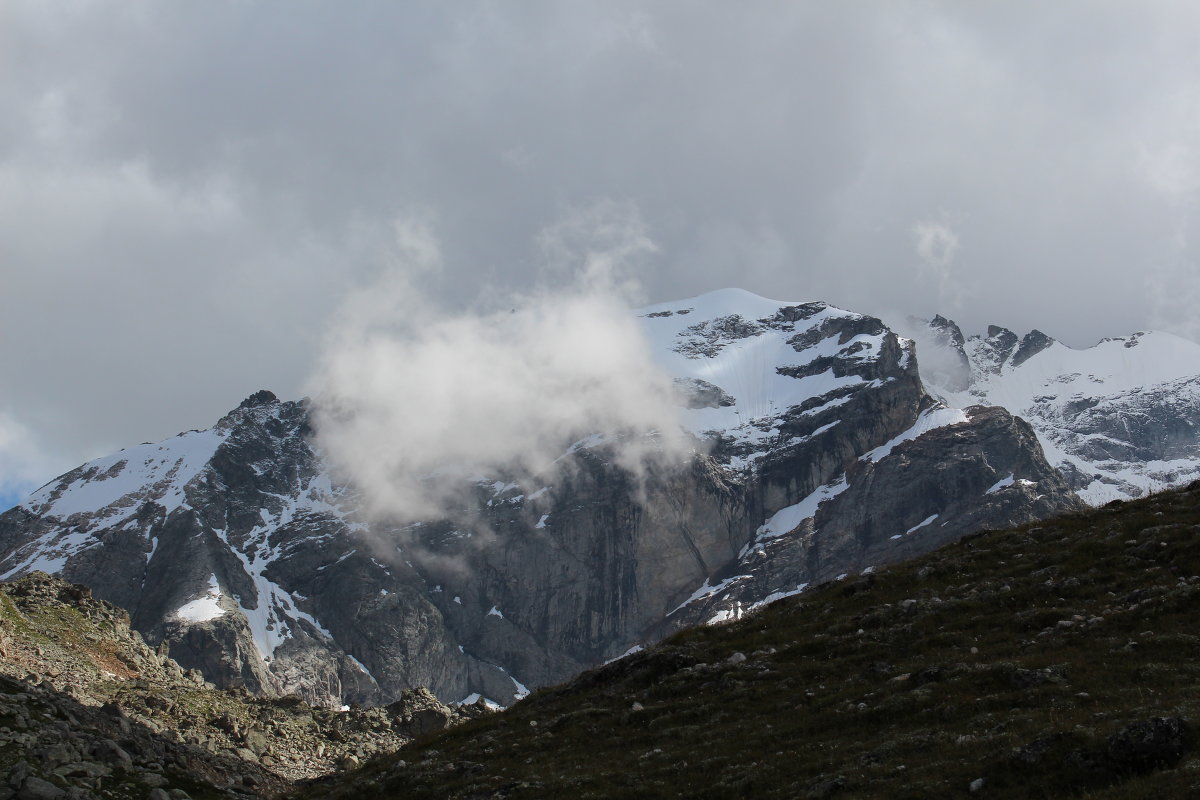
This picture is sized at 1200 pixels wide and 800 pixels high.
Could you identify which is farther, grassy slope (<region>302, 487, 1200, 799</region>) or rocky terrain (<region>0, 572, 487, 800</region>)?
rocky terrain (<region>0, 572, 487, 800</region>)

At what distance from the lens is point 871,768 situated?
24.7 m

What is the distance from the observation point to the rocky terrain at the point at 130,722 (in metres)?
32.0

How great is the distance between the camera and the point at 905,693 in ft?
97.5

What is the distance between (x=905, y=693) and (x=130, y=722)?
137 ft

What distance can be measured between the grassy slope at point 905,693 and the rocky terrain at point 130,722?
7773 millimetres

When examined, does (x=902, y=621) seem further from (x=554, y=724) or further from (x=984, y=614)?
(x=554, y=724)

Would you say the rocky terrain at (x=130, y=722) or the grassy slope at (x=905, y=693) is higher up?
the rocky terrain at (x=130, y=722)

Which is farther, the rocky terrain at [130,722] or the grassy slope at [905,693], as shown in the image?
the rocky terrain at [130,722]

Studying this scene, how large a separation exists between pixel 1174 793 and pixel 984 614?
645 inches

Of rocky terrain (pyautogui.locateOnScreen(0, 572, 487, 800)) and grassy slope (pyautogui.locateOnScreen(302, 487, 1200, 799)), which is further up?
rocky terrain (pyautogui.locateOnScreen(0, 572, 487, 800))

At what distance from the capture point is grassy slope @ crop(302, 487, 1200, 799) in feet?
78.8

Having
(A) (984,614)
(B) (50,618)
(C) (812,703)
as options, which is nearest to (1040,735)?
(C) (812,703)

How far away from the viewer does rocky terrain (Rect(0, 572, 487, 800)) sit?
105ft

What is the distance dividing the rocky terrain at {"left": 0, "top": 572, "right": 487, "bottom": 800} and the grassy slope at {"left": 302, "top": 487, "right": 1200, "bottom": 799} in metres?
7.77
